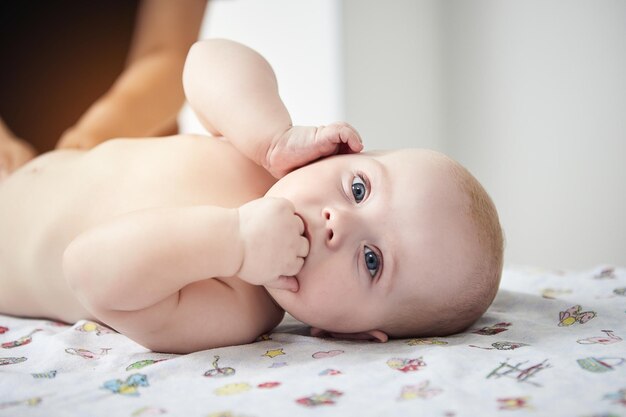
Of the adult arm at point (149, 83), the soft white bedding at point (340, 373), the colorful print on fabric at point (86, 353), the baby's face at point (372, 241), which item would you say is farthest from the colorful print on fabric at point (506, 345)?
the adult arm at point (149, 83)

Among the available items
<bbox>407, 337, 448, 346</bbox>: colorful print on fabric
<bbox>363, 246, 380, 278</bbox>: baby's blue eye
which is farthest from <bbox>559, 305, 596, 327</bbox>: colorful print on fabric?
<bbox>363, 246, 380, 278</bbox>: baby's blue eye

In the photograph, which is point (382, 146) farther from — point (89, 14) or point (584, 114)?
point (89, 14)

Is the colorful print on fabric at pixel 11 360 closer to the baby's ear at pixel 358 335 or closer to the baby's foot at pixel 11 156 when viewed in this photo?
the baby's ear at pixel 358 335

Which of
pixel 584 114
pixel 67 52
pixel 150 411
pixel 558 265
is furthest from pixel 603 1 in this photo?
pixel 150 411

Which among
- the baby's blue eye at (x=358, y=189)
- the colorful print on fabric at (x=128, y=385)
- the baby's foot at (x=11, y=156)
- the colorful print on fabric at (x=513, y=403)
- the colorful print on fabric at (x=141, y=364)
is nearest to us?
the colorful print on fabric at (x=513, y=403)

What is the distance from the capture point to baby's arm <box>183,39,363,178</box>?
1.14 m

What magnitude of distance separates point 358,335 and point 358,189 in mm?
246

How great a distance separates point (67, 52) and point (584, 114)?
5.83 feet

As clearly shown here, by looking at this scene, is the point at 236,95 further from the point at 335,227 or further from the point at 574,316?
the point at 574,316

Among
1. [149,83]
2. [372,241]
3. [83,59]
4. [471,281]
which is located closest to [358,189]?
[372,241]

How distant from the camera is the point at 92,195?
1.31 meters

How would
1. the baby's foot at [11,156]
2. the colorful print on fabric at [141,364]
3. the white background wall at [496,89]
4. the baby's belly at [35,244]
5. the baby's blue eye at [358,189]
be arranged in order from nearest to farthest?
the colorful print on fabric at [141,364] < the baby's blue eye at [358,189] < the baby's belly at [35,244] < the baby's foot at [11,156] < the white background wall at [496,89]

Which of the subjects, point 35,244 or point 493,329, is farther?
point 35,244

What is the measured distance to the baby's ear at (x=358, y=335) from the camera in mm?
1106
